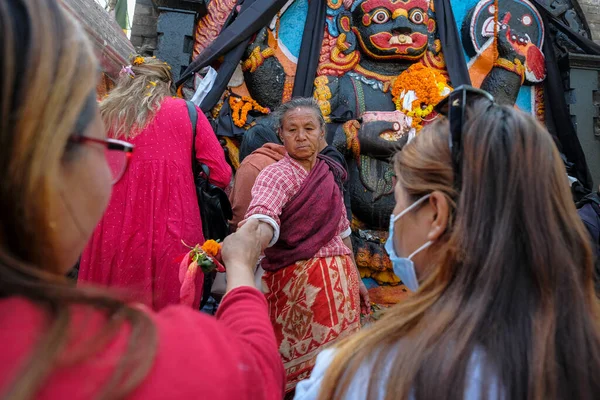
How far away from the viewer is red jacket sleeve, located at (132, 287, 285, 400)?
639mm

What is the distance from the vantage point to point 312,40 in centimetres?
514

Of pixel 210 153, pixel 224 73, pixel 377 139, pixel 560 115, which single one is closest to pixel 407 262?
pixel 210 153

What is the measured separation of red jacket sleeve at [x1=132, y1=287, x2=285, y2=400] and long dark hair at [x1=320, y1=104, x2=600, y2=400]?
0.21m

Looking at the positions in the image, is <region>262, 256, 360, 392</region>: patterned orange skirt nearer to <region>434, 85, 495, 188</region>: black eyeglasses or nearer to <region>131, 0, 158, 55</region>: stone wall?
<region>434, 85, 495, 188</region>: black eyeglasses

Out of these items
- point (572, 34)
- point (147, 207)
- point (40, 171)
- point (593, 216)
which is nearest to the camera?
point (40, 171)

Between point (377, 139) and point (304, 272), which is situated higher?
point (377, 139)

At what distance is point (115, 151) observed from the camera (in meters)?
0.92

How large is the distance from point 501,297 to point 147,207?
1966 millimetres

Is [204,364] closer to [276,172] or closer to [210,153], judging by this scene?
[276,172]

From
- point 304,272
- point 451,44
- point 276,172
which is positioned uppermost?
point 451,44

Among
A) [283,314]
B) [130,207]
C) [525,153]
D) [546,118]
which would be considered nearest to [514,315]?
[525,153]

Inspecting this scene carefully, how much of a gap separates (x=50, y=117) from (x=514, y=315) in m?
0.89

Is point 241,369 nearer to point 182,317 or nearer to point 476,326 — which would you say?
point 182,317

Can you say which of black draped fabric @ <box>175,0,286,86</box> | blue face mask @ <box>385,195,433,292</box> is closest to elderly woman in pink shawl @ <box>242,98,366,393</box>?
blue face mask @ <box>385,195,433,292</box>
